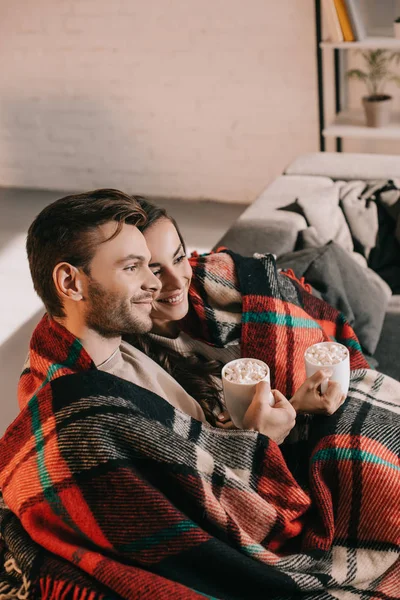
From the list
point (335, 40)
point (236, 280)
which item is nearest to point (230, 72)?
point (335, 40)

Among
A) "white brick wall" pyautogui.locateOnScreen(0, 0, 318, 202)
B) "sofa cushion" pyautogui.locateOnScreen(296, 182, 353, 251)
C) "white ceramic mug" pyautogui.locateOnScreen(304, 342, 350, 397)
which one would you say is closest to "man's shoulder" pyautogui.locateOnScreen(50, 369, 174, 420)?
"white ceramic mug" pyautogui.locateOnScreen(304, 342, 350, 397)

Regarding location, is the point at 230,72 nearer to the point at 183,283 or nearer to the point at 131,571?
the point at 183,283

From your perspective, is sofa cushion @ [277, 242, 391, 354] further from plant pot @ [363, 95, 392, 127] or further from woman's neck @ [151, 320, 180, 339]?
plant pot @ [363, 95, 392, 127]

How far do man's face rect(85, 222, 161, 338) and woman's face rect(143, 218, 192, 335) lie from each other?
152 mm

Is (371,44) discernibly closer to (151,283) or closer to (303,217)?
(303,217)

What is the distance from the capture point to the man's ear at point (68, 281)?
128 centimetres

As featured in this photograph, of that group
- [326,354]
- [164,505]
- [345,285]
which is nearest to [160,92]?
[345,285]

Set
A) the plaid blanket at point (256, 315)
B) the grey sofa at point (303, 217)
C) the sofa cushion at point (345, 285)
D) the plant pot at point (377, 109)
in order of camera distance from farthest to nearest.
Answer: the plant pot at point (377, 109) < the grey sofa at point (303, 217) < the sofa cushion at point (345, 285) < the plaid blanket at point (256, 315)

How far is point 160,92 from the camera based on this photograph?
4227mm

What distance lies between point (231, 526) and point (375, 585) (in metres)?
0.28

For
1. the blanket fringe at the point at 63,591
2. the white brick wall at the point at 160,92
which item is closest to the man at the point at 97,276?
the blanket fringe at the point at 63,591

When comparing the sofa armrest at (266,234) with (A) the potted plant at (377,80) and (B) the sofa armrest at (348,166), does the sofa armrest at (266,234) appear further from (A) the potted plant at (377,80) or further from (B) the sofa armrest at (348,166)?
(A) the potted plant at (377,80)

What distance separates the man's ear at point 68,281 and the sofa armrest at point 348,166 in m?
1.68

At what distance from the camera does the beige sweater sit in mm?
1383
